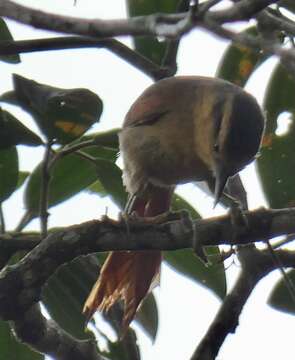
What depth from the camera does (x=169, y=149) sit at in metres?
3.62

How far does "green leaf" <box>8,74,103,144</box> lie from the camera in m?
2.79

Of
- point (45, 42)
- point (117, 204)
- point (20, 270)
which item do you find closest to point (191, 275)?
point (117, 204)

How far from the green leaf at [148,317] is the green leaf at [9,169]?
27.3 inches

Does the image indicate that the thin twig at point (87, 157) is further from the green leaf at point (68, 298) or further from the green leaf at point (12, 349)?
the green leaf at point (12, 349)

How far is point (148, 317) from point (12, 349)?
531 mm

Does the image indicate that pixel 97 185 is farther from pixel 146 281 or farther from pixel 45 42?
pixel 45 42

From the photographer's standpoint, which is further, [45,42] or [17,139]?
[17,139]

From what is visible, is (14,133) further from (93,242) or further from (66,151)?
(93,242)

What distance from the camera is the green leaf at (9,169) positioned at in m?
3.11

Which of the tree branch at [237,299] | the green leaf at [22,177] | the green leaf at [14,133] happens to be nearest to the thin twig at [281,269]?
the tree branch at [237,299]

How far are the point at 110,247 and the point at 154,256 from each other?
68 centimetres

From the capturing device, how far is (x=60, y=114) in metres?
2.82

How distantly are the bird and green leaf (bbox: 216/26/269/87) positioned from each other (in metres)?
0.05

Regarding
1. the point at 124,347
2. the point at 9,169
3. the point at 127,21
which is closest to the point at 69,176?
the point at 9,169
